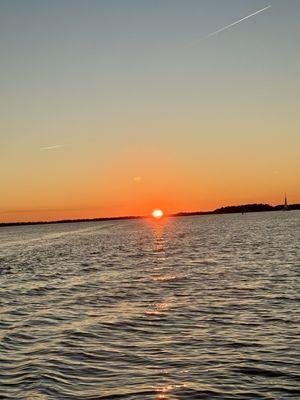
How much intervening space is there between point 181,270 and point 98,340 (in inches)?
873

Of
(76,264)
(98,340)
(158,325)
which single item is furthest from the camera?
(76,264)

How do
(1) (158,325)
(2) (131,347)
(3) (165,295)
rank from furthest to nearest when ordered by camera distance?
(3) (165,295), (1) (158,325), (2) (131,347)

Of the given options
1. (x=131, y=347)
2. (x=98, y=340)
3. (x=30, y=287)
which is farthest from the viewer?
(x=30, y=287)

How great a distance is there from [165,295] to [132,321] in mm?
6550

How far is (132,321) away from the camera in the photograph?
19.4m

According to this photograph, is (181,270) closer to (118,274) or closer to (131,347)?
(118,274)

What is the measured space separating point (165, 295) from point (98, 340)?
31.5 feet

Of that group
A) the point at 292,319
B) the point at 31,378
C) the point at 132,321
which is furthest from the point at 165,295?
the point at 31,378

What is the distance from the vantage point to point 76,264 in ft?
155

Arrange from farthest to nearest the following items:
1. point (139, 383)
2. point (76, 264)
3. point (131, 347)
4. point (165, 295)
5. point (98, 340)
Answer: point (76, 264)
point (165, 295)
point (98, 340)
point (131, 347)
point (139, 383)

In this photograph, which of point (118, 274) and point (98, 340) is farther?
point (118, 274)

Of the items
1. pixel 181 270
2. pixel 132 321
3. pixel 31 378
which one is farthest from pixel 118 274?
pixel 31 378

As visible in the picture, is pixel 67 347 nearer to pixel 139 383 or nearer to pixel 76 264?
pixel 139 383

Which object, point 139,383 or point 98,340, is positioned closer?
point 139,383
